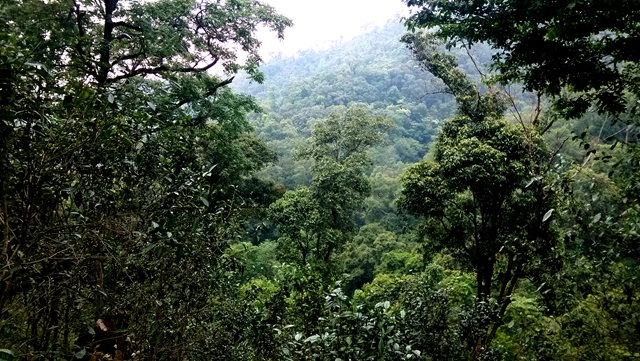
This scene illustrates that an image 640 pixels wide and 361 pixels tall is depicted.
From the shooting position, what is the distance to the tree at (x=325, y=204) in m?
12.7

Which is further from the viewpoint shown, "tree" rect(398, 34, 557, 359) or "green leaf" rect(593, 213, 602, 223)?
"tree" rect(398, 34, 557, 359)

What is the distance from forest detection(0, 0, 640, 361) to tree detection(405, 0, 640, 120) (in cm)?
2

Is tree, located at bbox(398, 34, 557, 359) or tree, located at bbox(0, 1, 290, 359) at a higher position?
tree, located at bbox(0, 1, 290, 359)

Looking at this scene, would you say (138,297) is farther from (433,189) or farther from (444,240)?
(444,240)

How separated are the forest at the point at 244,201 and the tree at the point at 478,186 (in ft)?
0.13

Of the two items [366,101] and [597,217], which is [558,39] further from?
[366,101]

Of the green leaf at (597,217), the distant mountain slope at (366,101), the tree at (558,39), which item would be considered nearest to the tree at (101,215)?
the green leaf at (597,217)

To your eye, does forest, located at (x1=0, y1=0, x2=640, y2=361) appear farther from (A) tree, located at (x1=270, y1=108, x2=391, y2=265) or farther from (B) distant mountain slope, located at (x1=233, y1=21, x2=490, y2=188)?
(B) distant mountain slope, located at (x1=233, y1=21, x2=490, y2=188)

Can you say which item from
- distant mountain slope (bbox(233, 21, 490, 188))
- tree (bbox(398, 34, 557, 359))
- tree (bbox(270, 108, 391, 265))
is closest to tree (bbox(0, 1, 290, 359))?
tree (bbox(398, 34, 557, 359))

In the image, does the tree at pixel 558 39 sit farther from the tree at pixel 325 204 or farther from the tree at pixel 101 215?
the tree at pixel 325 204

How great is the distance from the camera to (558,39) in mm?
3561

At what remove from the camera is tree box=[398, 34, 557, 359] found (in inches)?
289

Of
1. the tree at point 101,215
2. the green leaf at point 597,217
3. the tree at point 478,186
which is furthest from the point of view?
the tree at point 478,186

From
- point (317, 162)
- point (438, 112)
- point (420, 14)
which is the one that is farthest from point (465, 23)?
point (438, 112)
